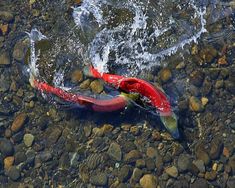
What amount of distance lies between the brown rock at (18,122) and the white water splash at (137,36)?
1813 mm

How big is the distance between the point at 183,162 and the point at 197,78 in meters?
1.75

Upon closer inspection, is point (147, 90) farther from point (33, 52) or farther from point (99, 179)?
point (33, 52)

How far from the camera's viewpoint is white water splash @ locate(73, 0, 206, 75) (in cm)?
928

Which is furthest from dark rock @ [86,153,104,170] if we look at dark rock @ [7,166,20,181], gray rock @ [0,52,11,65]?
gray rock @ [0,52,11,65]

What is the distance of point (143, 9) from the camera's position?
31.2 ft

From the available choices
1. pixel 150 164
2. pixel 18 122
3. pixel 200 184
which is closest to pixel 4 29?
pixel 18 122

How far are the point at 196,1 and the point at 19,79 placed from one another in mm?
4132

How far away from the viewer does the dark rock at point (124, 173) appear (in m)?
8.77

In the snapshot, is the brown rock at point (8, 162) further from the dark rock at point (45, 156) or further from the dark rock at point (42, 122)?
the dark rock at point (42, 122)

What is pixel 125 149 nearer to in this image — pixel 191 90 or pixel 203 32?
pixel 191 90

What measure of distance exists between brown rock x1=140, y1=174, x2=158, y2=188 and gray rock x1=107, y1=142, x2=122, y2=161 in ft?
2.04

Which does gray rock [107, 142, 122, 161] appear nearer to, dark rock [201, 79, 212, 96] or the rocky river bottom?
the rocky river bottom

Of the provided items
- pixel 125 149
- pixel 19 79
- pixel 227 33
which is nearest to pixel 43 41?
pixel 19 79

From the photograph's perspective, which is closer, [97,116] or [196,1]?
[97,116]
